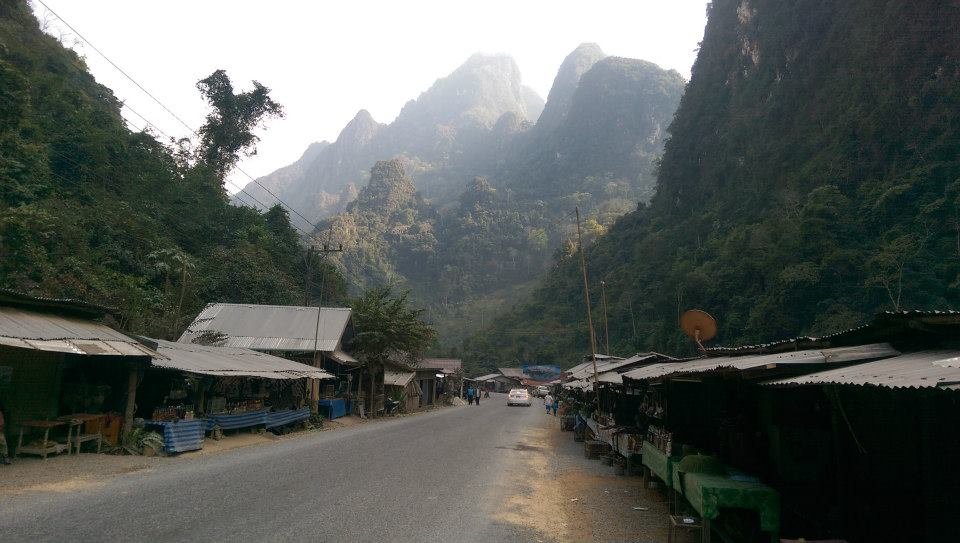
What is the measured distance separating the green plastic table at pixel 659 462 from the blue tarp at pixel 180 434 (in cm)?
1108

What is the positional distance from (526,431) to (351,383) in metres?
12.3

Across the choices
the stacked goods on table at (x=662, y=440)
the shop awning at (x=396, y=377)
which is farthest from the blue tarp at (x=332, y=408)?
the stacked goods on table at (x=662, y=440)

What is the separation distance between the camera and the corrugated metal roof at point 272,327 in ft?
88.3

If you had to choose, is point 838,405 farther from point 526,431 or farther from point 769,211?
point 769,211

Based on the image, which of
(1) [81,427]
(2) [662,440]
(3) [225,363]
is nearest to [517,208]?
(3) [225,363]

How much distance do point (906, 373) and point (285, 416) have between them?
1982 centimetres

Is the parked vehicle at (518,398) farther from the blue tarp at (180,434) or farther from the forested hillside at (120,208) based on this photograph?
the blue tarp at (180,434)

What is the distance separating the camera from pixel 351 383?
31.6 m

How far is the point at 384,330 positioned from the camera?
98.0 ft

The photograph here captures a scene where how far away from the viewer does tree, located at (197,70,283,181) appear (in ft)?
172

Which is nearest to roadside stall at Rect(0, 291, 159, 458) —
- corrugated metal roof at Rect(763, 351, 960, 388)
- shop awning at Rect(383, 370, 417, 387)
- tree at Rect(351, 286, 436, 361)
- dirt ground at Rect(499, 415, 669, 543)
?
dirt ground at Rect(499, 415, 669, 543)

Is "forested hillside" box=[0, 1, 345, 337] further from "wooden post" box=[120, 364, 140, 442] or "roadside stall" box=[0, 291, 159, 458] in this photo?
"wooden post" box=[120, 364, 140, 442]

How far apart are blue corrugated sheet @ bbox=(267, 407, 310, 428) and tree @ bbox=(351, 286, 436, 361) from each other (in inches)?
300

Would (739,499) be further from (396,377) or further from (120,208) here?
(120,208)
